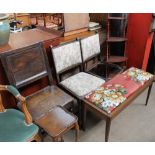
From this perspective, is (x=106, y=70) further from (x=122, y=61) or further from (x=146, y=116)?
(x=146, y=116)

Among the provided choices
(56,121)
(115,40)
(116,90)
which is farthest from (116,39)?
(56,121)

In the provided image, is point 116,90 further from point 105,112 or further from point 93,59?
point 93,59

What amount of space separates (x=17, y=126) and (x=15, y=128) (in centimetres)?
2

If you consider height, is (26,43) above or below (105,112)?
above

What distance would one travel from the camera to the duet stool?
58.7 inches

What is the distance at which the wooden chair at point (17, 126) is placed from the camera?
1.31m

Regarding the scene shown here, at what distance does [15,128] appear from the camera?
1.38 metres

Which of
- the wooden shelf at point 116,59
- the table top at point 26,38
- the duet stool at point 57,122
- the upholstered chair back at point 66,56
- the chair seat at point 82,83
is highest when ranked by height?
the table top at point 26,38

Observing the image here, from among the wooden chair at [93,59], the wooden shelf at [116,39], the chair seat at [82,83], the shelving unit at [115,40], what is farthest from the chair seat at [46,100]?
the wooden shelf at [116,39]

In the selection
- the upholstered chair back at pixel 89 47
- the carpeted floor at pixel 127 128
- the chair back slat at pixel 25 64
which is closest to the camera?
the chair back slat at pixel 25 64

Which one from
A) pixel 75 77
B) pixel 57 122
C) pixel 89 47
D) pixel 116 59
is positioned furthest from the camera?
pixel 116 59

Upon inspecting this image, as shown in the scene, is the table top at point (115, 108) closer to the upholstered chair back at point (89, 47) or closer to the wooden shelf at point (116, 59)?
the upholstered chair back at point (89, 47)

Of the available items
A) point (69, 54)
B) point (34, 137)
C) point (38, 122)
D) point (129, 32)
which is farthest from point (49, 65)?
point (129, 32)

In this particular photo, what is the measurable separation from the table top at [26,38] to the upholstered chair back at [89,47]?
0.40 meters
